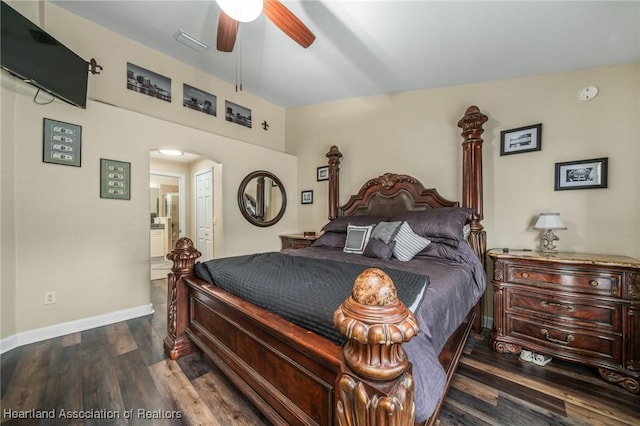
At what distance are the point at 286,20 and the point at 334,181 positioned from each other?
2210 millimetres

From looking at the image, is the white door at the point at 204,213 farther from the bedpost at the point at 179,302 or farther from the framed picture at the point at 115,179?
the bedpost at the point at 179,302

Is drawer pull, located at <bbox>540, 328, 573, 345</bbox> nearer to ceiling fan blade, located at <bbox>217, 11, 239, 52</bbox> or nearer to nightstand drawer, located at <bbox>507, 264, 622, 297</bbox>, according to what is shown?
nightstand drawer, located at <bbox>507, 264, 622, 297</bbox>

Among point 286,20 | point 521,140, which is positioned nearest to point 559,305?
point 521,140

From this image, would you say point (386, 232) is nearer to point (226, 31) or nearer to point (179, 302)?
point (179, 302)

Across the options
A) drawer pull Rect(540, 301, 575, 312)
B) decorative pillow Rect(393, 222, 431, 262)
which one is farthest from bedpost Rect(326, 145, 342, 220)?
drawer pull Rect(540, 301, 575, 312)

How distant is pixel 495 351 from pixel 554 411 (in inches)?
26.7

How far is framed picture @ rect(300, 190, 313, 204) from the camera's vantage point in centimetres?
428

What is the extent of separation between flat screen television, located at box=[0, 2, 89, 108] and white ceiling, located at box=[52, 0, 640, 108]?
75 cm

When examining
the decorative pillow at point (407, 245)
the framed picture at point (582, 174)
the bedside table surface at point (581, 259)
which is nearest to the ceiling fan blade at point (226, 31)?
the decorative pillow at point (407, 245)

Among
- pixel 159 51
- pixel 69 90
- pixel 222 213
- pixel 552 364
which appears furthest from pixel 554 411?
pixel 159 51

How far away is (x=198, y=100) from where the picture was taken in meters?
3.54

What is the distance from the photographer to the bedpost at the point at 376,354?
66 centimetres

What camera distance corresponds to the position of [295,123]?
450cm

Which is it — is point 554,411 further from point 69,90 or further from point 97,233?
point 69,90
